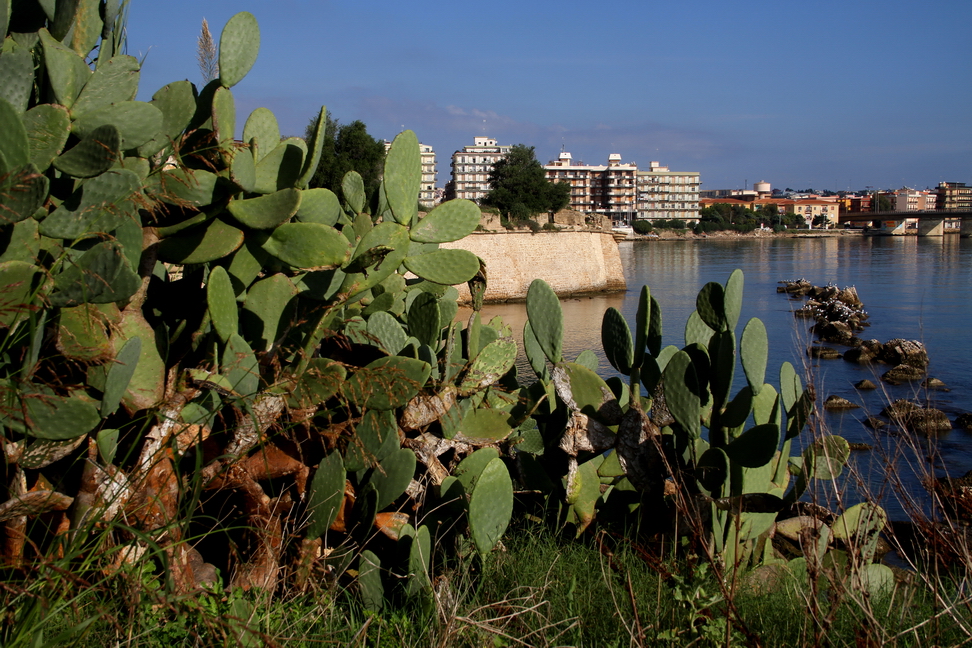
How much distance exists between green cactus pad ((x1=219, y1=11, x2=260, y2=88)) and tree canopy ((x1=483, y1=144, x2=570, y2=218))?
33.5 m

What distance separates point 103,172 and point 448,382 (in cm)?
112

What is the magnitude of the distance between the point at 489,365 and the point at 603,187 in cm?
10143

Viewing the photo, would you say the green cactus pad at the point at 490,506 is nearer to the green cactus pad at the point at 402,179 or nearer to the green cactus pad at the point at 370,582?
the green cactus pad at the point at 370,582

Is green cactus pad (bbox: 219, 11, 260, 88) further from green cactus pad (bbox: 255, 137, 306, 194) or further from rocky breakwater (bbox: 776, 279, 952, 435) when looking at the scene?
rocky breakwater (bbox: 776, 279, 952, 435)

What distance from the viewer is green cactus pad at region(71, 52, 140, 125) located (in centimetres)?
195

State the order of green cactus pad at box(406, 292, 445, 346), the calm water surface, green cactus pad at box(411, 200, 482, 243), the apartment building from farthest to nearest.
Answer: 1. the apartment building
2. the calm water surface
3. green cactus pad at box(406, 292, 445, 346)
4. green cactus pad at box(411, 200, 482, 243)

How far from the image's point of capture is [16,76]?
1833 mm

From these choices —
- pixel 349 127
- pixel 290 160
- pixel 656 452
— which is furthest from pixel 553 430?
pixel 349 127

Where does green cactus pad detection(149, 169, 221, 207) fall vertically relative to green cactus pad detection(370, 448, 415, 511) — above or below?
above

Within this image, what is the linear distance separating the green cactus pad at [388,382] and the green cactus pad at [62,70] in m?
0.97

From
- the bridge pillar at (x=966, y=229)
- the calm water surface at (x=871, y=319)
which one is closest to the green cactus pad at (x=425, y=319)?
the calm water surface at (x=871, y=319)

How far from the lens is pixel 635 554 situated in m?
2.37

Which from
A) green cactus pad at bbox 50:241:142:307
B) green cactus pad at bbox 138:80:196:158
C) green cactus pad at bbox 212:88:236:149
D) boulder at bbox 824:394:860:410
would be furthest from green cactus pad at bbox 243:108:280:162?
boulder at bbox 824:394:860:410

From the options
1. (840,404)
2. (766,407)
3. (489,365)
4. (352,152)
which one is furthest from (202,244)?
(352,152)
